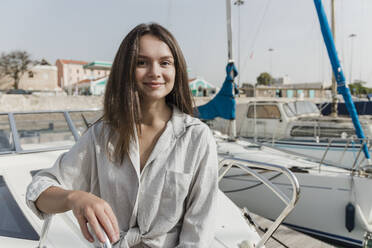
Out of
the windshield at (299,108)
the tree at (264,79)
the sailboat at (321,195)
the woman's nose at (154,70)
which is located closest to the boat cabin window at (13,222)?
the woman's nose at (154,70)

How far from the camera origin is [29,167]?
2814mm

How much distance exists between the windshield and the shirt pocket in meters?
7.17

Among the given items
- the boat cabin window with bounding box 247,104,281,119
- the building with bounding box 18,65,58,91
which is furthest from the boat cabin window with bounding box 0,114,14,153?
the building with bounding box 18,65,58,91

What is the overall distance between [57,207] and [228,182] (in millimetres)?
4809

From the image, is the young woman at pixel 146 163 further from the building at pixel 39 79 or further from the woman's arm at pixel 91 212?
the building at pixel 39 79

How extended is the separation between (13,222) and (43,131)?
7.08 feet

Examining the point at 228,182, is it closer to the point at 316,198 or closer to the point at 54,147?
the point at 316,198

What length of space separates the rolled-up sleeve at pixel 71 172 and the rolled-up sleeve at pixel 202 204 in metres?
0.46

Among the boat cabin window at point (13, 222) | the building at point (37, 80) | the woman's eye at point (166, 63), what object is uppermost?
the building at point (37, 80)

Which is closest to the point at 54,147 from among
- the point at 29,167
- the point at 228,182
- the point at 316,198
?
the point at 29,167

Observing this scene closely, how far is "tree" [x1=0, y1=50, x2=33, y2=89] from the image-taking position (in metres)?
34.5

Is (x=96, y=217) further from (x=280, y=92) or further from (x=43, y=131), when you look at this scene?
(x=280, y=92)

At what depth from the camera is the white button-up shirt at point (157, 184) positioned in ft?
3.57

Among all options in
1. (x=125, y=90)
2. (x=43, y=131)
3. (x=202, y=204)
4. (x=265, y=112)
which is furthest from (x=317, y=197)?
(x=43, y=131)
